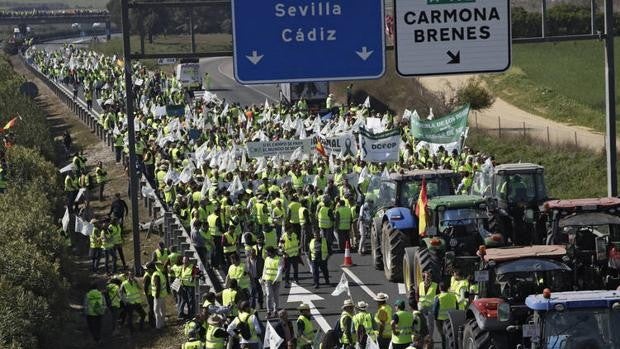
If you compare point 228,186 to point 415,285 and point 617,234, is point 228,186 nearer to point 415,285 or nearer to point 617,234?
point 415,285

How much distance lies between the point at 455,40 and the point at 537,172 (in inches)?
275

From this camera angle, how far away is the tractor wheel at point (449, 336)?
16.5 metres

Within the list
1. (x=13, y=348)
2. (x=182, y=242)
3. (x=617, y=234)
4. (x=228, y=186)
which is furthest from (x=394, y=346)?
(x=228, y=186)

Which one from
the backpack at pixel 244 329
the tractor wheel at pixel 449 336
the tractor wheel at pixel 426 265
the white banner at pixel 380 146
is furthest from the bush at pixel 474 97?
the tractor wheel at pixel 449 336

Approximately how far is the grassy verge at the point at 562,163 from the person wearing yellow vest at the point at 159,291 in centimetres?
1796

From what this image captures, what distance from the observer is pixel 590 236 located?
736 inches

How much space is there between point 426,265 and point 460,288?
Result: 2840 millimetres

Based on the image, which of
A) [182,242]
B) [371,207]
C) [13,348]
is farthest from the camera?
[371,207]

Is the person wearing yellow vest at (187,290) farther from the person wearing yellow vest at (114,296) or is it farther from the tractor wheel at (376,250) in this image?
the tractor wheel at (376,250)

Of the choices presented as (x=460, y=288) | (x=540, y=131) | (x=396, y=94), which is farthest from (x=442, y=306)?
(x=396, y=94)

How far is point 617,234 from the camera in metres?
19.0

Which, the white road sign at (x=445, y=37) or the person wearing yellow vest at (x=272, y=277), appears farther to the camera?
the person wearing yellow vest at (x=272, y=277)

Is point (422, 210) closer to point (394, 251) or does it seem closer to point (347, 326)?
point (394, 251)

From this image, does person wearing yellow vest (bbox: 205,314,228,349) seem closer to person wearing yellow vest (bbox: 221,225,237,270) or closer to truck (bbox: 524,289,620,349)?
truck (bbox: 524,289,620,349)
